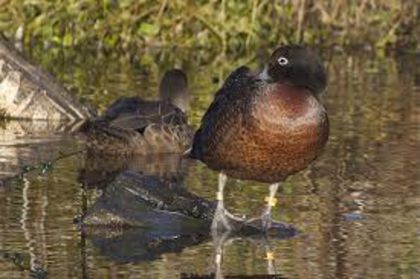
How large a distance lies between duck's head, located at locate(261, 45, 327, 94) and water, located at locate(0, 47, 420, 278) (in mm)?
945

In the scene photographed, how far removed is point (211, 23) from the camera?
870 inches

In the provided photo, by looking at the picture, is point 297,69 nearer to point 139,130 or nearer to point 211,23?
point 139,130

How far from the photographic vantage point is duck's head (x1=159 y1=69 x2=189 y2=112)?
→ 564 inches

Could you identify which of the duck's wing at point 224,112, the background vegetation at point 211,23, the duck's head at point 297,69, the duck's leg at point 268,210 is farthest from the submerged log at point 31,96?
the background vegetation at point 211,23

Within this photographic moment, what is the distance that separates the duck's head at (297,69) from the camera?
28.8 ft

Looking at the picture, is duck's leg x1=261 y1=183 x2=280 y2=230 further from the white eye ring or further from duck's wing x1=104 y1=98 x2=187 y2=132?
duck's wing x1=104 y1=98 x2=187 y2=132

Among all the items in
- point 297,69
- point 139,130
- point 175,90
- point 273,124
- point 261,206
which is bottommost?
point 261,206

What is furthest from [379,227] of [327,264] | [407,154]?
[407,154]

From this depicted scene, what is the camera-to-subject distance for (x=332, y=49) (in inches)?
893

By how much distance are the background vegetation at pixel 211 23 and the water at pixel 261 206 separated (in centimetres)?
585

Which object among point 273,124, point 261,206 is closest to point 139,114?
point 261,206

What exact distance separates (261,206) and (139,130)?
111 inches

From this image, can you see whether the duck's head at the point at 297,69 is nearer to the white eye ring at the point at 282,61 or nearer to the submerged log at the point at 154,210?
the white eye ring at the point at 282,61

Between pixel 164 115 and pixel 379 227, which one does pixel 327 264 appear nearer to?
pixel 379 227
